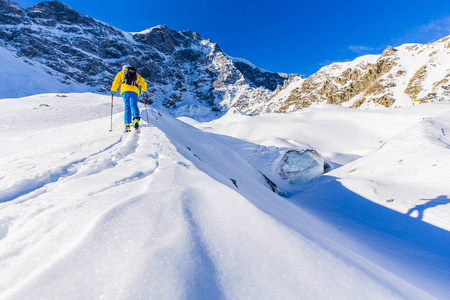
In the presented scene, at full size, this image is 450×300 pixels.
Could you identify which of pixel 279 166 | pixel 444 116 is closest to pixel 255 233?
pixel 279 166

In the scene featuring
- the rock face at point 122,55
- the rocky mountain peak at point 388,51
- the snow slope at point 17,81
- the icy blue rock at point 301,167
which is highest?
the rocky mountain peak at point 388,51

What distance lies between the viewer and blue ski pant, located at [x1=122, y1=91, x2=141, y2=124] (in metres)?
6.46

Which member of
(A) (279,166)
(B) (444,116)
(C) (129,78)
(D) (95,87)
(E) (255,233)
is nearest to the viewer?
(E) (255,233)

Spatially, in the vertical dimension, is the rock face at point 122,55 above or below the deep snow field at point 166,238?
above

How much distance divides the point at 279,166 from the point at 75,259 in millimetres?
11057

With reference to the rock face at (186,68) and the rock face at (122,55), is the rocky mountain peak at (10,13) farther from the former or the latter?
the rock face at (186,68)

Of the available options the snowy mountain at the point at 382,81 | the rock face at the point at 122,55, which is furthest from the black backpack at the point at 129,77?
the rock face at the point at 122,55

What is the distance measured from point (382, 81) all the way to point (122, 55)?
140m

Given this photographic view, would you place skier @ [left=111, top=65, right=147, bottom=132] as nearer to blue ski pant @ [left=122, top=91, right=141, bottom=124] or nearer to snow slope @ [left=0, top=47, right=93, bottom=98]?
blue ski pant @ [left=122, top=91, right=141, bottom=124]

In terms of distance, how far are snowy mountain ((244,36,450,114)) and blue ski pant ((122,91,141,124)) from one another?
80.1m

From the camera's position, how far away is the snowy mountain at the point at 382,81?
215 ft

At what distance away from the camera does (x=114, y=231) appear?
4.76ft

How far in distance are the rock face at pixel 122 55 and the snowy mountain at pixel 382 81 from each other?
4914 cm

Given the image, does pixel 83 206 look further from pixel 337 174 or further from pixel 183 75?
pixel 183 75
